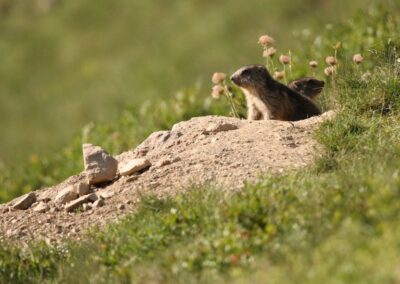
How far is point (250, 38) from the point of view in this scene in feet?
56.6

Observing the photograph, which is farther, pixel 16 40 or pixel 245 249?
pixel 16 40

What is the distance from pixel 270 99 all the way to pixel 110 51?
1116 cm

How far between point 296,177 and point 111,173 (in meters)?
1.88

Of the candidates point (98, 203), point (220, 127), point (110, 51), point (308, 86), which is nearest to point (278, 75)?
point (308, 86)

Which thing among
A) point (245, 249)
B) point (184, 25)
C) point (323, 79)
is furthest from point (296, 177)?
point (184, 25)

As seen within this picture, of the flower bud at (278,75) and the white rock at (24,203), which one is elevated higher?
the flower bud at (278,75)

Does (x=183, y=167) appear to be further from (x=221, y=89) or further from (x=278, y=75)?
(x=278, y=75)

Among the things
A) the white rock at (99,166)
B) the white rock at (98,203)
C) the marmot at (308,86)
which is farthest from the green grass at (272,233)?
the marmot at (308,86)

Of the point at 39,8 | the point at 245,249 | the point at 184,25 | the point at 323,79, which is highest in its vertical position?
the point at 39,8

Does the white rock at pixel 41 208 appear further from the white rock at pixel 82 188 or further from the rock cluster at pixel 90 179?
the white rock at pixel 82 188

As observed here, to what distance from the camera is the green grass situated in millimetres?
4805

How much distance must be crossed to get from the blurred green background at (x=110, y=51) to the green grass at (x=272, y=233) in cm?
844

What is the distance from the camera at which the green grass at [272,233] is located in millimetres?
4805

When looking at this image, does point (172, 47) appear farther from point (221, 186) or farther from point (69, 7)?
point (221, 186)
